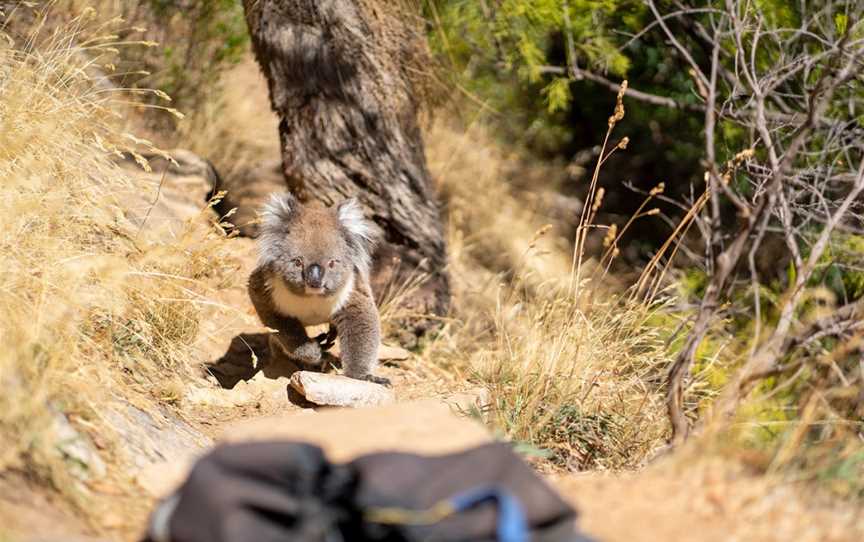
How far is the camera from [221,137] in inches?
391

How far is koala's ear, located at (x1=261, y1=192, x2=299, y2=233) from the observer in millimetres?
6426

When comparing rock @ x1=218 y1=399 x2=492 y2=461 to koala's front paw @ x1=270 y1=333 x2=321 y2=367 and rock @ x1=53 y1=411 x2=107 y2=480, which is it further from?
koala's front paw @ x1=270 y1=333 x2=321 y2=367

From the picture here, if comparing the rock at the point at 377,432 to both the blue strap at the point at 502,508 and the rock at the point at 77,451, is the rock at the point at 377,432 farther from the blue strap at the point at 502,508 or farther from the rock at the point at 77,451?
the rock at the point at 77,451

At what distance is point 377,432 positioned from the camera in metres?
3.15

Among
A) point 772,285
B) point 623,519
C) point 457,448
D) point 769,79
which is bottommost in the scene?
point 772,285

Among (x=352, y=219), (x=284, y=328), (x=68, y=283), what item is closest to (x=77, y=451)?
(x=68, y=283)

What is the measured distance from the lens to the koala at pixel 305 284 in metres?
6.32

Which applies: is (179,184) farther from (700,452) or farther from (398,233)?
(700,452)

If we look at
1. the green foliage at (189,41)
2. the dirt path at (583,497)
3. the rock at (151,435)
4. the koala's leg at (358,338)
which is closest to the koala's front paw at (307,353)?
the koala's leg at (358,338)

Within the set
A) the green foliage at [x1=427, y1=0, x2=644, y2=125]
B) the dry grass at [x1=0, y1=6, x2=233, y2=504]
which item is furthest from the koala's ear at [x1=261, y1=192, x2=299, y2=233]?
the green foliage at [x1=427, y1=0, x2=644, y2=125]

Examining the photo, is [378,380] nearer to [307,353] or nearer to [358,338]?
[358,338]

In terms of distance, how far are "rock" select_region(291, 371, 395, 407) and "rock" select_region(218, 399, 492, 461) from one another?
2382mm

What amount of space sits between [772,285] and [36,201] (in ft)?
21.0

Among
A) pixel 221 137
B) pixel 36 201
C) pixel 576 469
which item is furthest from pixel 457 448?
pixel 221 137
